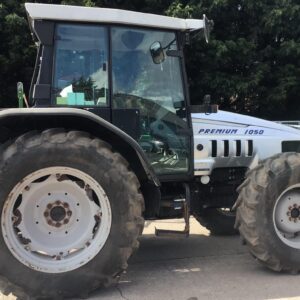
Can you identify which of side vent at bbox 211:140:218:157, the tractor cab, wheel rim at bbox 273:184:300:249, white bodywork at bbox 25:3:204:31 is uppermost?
white bodywork at bbox 25:3:204:31

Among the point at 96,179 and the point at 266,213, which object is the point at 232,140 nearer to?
the point at 266,213

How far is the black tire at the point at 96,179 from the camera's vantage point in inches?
152

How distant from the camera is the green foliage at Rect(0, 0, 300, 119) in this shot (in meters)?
11.7

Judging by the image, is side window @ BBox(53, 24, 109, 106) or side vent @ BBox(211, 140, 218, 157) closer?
side window @ BBox(53, 24, 109, 106)

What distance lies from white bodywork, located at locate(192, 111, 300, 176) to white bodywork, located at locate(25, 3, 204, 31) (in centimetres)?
97

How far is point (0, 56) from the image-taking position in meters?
11.7

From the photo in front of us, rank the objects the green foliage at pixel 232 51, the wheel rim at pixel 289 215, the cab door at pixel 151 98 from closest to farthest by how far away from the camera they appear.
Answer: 1. the cab door at pixel 151 98
2. the wheel rim at pixel 289 215
3. the green foliage at pixel 232 51

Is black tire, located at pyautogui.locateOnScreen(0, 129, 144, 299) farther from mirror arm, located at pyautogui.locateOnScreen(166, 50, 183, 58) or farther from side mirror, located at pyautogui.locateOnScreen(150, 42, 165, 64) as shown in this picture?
mirror arm, located at pyautogui.locateOnScreen(166, 50, 183, 58)

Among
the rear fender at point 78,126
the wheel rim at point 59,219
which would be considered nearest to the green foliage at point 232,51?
the rear fender at point 78,126

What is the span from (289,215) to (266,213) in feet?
1.11

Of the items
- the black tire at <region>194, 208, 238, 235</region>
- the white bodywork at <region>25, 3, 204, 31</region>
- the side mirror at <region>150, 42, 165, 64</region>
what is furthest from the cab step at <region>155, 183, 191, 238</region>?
the white bodywork at <region>25, 3, 204, 31</region>

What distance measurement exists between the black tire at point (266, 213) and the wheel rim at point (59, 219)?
1.32 metres

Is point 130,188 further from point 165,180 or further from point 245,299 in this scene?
point 245,299

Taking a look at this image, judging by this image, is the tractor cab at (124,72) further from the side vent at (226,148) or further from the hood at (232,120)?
the side vent at (226,148)
